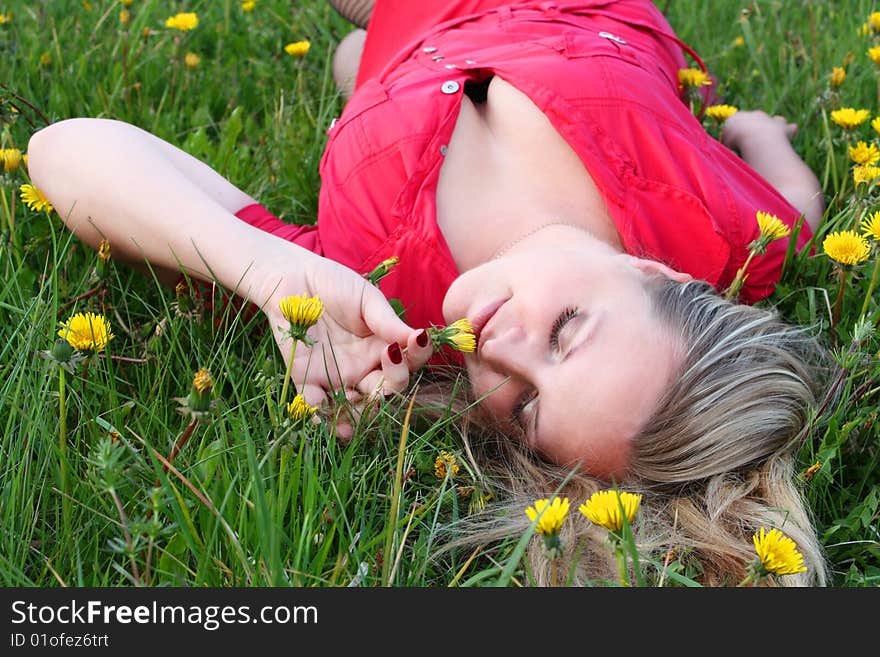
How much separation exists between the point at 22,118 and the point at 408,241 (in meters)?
1.09

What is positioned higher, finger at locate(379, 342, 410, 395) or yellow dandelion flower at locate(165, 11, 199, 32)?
yellow dandelion flower at locate(165, 11, 199, 32)

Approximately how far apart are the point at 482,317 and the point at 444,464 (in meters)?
0.28

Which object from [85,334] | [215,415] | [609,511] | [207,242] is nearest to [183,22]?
[207,242]

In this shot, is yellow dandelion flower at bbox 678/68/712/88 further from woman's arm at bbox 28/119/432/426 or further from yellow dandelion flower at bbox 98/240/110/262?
yellow dandelion flower at bbox 98/240/110/262

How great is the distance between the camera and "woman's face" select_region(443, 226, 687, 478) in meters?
1.69

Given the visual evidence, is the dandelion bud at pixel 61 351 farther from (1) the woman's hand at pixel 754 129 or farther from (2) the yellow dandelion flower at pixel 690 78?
(1) the woman's hand at pixel 754 129

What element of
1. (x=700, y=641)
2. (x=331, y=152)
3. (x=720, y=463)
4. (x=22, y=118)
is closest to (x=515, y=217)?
(x=331, y=152)

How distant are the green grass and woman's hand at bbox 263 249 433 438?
0.06 metres

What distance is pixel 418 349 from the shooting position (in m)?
1.58

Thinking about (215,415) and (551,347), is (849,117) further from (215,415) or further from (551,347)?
(215,415)

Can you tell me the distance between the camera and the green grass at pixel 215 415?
53.9 inches

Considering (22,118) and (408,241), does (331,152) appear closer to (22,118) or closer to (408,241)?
(408,241)

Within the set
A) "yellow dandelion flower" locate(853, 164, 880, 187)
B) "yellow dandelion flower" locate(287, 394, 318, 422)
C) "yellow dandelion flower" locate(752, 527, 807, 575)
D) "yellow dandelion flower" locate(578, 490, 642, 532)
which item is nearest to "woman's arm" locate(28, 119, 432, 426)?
"yellow dandelion flower" locate(287, 394, 318, 422)

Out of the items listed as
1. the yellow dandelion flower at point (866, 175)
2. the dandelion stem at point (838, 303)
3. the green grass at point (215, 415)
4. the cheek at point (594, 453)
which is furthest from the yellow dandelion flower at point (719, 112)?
the cheek at point (594, 453)
